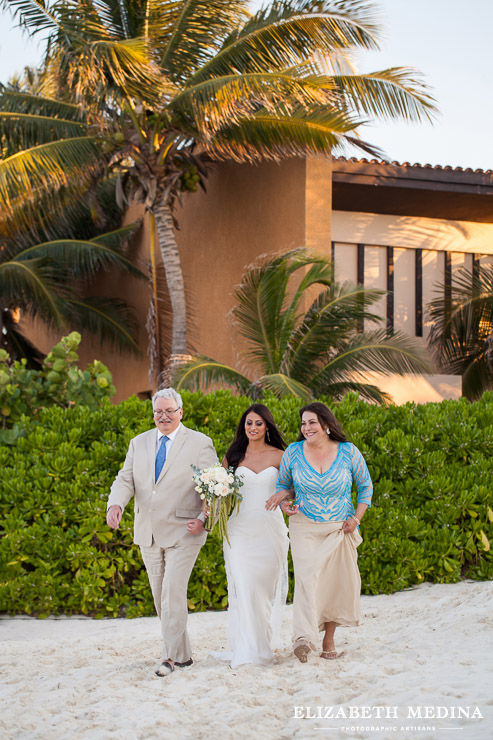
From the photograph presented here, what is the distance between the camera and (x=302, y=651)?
5641mm

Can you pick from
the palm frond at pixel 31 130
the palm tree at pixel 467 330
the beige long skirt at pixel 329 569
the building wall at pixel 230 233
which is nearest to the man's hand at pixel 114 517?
the beige long skirt at pixel 329 569

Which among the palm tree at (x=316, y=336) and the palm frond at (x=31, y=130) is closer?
the palm tree at (x=316, y=336)

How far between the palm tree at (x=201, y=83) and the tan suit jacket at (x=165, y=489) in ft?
21.5

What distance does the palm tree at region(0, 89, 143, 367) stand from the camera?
1369 centimetres

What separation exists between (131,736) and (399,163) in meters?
11.3

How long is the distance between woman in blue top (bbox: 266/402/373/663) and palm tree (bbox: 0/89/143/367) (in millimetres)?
8373

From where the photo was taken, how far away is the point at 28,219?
1477 centimetres

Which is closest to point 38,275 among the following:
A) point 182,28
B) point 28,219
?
point 28,219

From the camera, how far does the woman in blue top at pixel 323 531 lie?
5.83 metres

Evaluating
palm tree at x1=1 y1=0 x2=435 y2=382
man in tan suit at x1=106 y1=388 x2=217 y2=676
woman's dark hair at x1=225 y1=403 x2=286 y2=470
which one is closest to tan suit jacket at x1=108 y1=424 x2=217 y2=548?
man in tan suit at x1=106 y1=388 x2=217 y2=676

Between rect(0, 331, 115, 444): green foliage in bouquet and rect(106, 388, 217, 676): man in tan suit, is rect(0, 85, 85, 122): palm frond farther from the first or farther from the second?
rect(106, 388, 217, 676): man in tan suit

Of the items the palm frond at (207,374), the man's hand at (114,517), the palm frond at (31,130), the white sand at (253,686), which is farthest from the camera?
the palm frond at (31,130)

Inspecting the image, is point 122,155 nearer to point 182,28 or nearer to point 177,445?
point 182,28

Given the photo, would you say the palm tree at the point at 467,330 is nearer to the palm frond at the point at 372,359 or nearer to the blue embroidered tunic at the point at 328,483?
the palm frond at the point at 372,359
